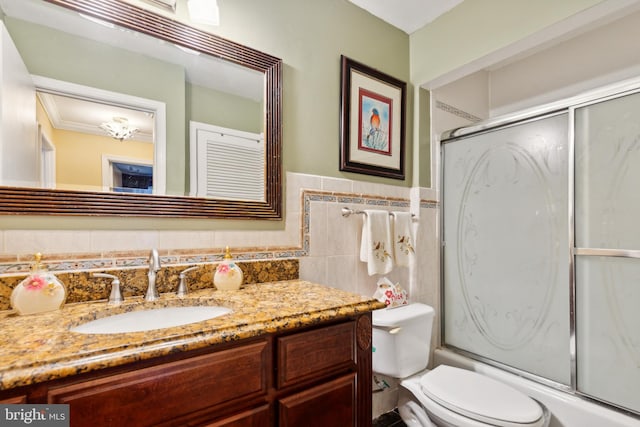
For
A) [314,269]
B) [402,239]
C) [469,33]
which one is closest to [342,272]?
[314,269]

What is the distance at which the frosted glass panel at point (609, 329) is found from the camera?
1.37 metres

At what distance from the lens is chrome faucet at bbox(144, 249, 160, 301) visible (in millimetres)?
1055

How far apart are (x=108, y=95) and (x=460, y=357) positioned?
2.21 metres

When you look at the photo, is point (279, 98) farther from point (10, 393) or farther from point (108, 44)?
point (10, 393)

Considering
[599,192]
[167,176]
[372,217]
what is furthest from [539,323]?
[167,176]

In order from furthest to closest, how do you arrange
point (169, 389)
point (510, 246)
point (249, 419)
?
1. point (510, 246)
2. point (249, 419)
3. point (169, 389)

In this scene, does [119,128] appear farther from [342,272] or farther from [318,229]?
[342,272]

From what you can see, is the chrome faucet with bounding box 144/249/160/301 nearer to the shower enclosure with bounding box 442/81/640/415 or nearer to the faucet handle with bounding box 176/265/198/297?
the faucet handle with bounding box 176/265/198/297

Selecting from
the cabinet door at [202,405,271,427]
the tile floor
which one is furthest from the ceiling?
the tile floor

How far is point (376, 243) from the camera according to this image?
5.51ft

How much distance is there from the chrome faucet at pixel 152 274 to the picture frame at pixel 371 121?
0.99 m

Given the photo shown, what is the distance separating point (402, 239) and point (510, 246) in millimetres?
603

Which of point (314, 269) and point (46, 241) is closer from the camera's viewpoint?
point (46, 241)

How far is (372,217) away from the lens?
5.49 ft
